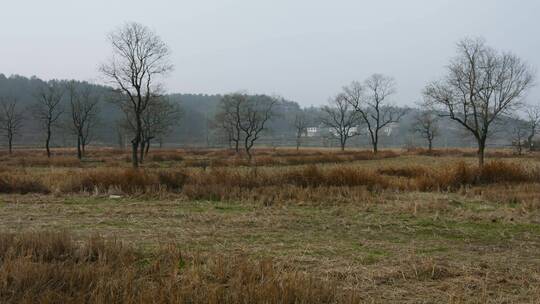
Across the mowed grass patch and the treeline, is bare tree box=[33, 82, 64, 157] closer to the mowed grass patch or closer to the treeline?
the treeline

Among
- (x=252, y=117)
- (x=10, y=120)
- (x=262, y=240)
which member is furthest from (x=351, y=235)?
(x=10, y=120)

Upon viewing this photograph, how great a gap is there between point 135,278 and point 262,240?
2962mm

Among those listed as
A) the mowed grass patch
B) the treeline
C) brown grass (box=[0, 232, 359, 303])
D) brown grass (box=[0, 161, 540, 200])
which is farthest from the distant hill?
brown grass (box=[0, 232, 359, 303])

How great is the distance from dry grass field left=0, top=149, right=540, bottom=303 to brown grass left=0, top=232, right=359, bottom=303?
0.7 inches

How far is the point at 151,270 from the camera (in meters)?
A: 5.39

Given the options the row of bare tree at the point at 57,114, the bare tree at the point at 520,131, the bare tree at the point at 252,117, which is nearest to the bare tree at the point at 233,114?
the bare tree at the point at 252,117

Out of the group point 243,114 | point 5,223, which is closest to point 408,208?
point 5,223

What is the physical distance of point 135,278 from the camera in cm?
508

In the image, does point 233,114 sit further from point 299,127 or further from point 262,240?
point 262,240

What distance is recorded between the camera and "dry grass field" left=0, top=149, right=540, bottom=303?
4719mm

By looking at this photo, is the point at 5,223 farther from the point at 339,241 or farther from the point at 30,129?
the point at 30,129

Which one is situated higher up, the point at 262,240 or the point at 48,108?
the point at 48,108

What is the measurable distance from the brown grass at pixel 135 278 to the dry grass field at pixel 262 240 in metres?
0.02

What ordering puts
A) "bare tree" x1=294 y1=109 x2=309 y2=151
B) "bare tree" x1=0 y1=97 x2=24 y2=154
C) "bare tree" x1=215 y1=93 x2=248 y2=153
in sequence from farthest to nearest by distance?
1. "bare tree" x1=294 y1=109 x2=309 y2=151
2. "bare tree" x1=215 y1=93 x2=248 y2=153
3. "bare tree" x1=0 y1=97 x2=24 y2=154
